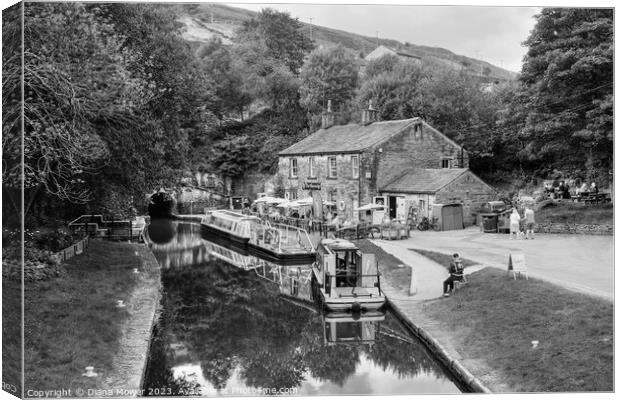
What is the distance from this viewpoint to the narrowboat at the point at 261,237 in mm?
23250

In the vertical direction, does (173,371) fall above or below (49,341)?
below

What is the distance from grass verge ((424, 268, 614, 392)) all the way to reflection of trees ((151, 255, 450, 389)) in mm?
1127

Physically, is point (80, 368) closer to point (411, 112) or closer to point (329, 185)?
point (329, 185)

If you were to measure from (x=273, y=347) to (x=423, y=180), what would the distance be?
16.6 meters

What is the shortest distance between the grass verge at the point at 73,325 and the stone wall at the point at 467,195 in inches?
552

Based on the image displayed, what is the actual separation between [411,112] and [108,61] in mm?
26097

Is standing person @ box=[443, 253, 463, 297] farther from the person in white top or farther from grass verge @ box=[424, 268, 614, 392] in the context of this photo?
the person in white top

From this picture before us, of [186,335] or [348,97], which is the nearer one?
[186,335]

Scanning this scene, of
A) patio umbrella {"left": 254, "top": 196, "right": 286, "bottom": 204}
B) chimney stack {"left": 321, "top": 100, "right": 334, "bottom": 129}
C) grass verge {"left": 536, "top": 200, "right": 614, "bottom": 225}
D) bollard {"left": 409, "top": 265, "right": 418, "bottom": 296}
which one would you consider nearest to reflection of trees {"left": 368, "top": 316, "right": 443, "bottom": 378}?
bollard {"left": 409, "top": 265, "right": 418, "bottom": 296}

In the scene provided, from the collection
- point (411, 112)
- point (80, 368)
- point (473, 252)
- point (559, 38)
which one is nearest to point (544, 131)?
point (559, 38)

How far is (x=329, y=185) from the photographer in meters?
28.9

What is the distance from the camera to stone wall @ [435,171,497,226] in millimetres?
26094

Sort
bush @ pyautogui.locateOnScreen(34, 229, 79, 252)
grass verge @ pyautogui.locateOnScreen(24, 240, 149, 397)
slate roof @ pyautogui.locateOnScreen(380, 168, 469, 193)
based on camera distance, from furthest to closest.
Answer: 1. slate roof @ pyautogui.locateOnScreen(380, 168, 469, 193)
2. bush @ pyautogui.locateOnScreen(34, 229, 79, 252)
3. grass verge @ pyautogui.locateOnScreen(24, 240, 149, 397)

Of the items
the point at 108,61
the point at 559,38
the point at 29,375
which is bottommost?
the point at 29,375
